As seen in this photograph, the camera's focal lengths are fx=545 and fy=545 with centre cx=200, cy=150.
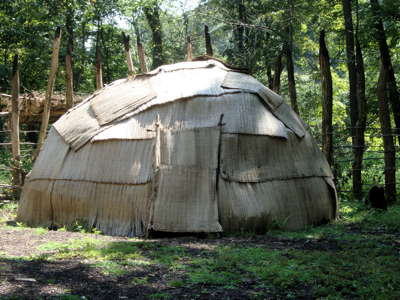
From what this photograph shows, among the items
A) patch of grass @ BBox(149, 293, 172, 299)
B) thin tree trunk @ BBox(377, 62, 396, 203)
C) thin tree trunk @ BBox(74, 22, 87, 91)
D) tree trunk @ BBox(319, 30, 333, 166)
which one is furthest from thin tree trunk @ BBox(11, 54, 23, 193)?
thin tree trunk @ BBox(74, 22, 87, 91)

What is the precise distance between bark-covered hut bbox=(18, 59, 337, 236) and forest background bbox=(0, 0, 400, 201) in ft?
8.61

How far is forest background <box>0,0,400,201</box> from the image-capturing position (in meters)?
12.6

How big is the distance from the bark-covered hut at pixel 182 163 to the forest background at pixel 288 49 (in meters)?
2.63

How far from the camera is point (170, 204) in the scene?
27.7ft

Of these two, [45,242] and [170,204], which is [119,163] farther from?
[45,242]

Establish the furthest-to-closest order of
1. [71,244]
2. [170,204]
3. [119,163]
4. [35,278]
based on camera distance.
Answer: [119,163] < [170,204] < [71,244] < [35,278]

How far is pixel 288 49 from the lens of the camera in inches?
703

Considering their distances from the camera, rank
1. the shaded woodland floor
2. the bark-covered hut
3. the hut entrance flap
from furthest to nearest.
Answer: the bark-covered hut → the hut entrance flap → the shaded woodland floor

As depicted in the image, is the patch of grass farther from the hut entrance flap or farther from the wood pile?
the wood pile

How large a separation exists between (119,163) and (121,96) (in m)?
1.52

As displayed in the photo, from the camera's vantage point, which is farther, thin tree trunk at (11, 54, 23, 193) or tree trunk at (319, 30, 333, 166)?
thin tree trunk at (11, 54, 23, 193)

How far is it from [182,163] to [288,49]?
33.8 ft

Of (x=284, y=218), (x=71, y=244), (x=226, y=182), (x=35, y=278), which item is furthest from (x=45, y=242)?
(x=284, y=218)

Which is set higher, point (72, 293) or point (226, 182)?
point (226, 182)
